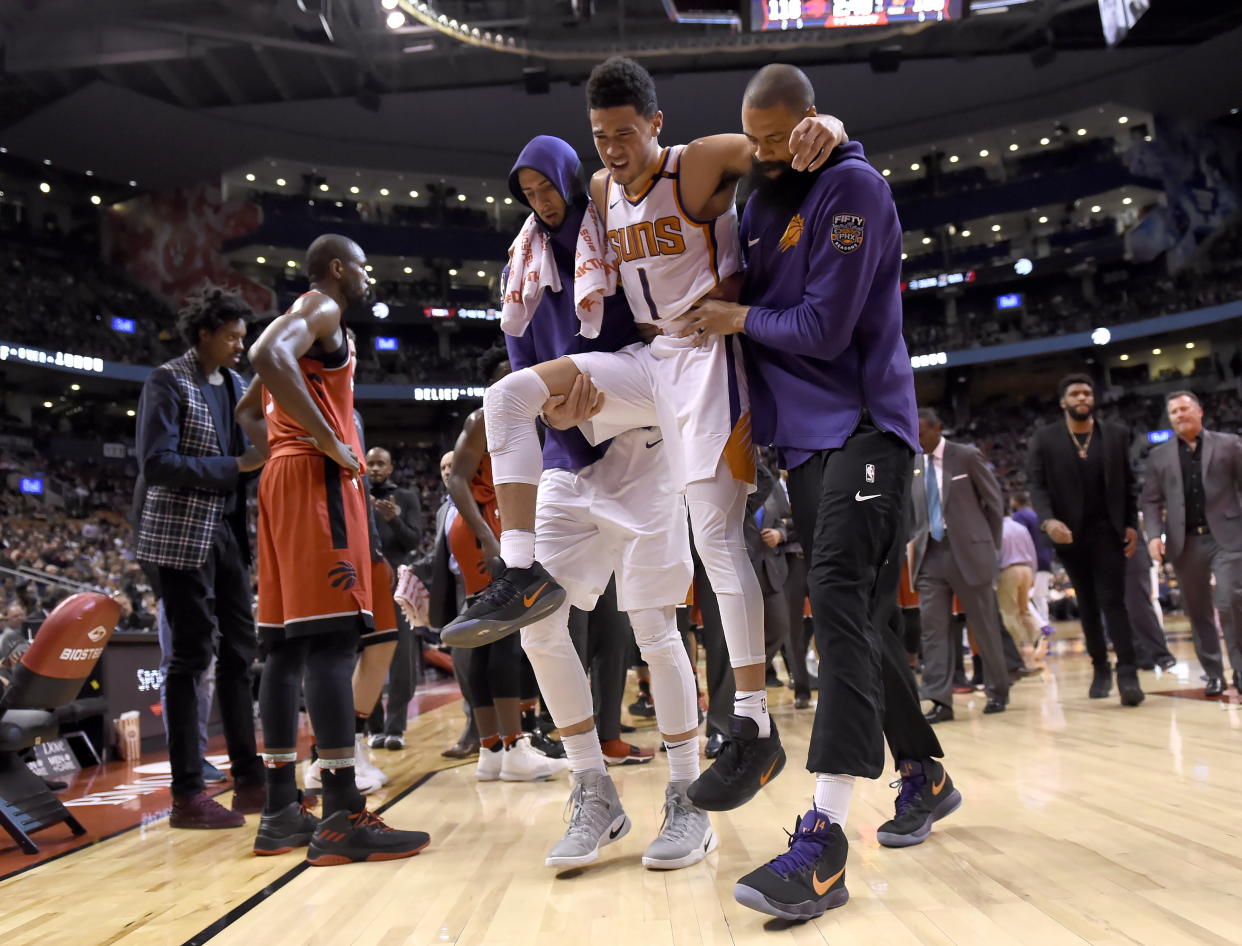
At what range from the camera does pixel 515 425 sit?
2539mm

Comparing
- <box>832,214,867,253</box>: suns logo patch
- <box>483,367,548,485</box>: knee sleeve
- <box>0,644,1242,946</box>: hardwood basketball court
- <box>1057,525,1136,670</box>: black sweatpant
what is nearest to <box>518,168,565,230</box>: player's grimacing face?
<box>483,367,548,485</box>: knee sleeve

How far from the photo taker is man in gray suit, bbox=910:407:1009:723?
5.82 meters

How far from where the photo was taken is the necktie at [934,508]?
19.5 feet

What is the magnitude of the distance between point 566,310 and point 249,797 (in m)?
2.39

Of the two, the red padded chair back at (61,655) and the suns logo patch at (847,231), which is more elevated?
the suns logo patch at (847,231)

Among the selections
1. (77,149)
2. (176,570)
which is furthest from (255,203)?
(176,570)

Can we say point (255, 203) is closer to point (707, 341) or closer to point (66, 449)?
point (66, 449)

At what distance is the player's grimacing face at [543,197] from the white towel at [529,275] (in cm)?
5

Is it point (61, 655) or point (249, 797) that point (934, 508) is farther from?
point (61, 655)

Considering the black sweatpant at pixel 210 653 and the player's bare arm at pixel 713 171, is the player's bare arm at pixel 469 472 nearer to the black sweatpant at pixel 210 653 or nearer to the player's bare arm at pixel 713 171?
the black sweatpant at pixel 210 653

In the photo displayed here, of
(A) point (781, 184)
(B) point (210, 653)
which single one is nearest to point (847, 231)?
(A) point (781, 184)

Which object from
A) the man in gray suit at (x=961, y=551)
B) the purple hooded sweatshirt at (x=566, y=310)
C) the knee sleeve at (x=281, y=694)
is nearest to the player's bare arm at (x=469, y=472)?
the knee sleeve at (x=281, y=694)

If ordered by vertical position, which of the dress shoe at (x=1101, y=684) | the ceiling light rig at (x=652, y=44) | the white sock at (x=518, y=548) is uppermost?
the ceiling light rig at (x=652, y=44)

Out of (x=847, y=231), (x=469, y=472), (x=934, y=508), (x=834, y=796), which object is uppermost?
(x=847, y=231)
